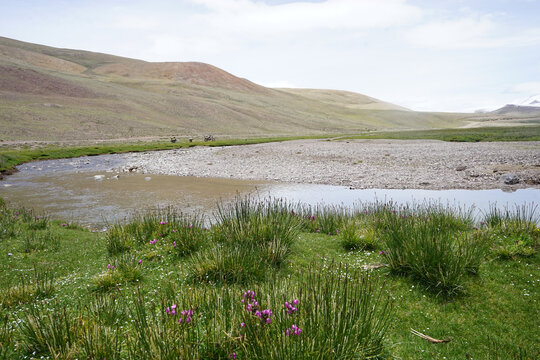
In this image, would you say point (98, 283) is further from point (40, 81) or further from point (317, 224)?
point (40, 81)

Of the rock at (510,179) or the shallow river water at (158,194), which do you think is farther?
the rock at (510,179)

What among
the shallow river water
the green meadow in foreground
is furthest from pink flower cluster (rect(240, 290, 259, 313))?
the shallow river water

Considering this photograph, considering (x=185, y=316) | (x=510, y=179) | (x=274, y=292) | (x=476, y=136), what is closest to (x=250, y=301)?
(x=274, y=292)

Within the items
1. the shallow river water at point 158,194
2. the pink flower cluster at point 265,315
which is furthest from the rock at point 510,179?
the pink flower cluster at point 265,315

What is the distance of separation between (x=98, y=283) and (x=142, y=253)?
6.46 ft

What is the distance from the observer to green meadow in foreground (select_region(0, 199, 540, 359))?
12.7 feet

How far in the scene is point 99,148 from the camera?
46156 millimetres

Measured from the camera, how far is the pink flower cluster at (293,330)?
349 centimetres

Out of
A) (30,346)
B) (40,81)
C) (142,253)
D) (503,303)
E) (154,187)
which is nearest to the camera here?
(30,346)

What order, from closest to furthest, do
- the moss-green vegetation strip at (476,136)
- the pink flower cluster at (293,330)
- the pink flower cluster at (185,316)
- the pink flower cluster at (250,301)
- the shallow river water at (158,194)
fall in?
the pink flower cluster at (293,330), the pink flower cluster at (185,316), the pink flower cluster at (250,301), the shallow river water at (158,194), the moss-green vegetation strip at (476,136)

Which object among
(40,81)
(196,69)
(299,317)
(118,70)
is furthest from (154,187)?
(196,69)

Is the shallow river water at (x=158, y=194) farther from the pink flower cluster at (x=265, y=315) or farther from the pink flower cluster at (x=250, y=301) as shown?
the pink flower cluster at (x=265, y=315)

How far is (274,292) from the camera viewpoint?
4133 millimetres

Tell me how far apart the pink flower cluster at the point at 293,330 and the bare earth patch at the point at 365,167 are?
18234 mm
